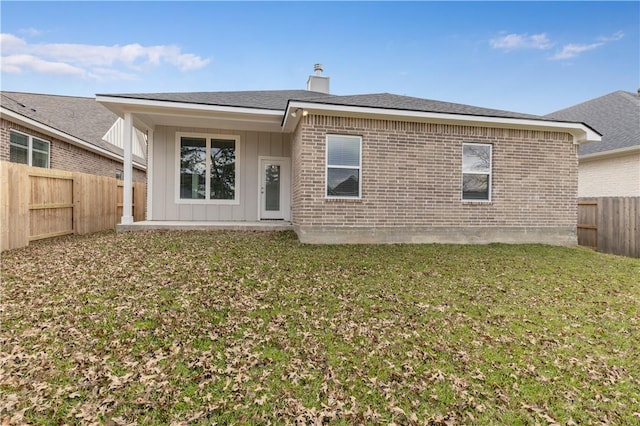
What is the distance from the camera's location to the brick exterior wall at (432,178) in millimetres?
7879

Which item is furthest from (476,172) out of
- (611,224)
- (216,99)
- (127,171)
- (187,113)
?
(127,171)

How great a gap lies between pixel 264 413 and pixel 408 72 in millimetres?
18700

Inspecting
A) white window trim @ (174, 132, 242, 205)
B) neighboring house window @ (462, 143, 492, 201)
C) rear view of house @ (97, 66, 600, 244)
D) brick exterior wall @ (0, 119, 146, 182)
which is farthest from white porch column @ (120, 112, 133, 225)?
neighboring house window @ (462, 143, 492, 201)

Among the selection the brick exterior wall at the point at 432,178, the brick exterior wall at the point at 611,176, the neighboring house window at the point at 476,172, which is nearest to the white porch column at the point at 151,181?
the brick exterior wall at the point at 432,178

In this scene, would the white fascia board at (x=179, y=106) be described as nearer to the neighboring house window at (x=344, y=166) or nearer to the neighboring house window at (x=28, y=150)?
the neighboring house window at (x=344, y=166)

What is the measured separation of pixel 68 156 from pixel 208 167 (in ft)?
22.6

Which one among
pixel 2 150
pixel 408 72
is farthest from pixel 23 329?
pixel 408 72

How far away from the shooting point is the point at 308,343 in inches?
126

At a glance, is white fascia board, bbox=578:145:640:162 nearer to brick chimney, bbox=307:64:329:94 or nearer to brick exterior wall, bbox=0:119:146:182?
brick chimney, bbox=307:64:329:94

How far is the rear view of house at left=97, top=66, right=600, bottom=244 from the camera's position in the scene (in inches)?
311

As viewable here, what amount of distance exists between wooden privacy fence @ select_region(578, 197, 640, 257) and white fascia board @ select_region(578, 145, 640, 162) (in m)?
2.65

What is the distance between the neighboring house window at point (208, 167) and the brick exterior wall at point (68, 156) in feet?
16.3

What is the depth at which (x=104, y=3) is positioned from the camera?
1067 cm

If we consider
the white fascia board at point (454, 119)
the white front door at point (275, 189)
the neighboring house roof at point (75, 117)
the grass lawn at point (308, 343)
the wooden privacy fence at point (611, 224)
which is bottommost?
the grass lawn at point (308, 343)
